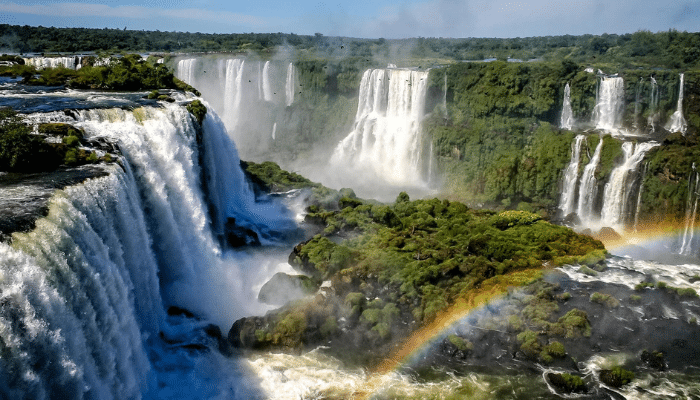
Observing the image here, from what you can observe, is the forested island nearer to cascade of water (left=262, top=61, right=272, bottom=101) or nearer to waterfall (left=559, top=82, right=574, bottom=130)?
waterfall (left=559, top=82, right=574, bottom=130)

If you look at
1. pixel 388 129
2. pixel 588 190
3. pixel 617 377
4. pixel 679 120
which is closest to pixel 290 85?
pixel 388 129

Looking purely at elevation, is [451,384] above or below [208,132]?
below

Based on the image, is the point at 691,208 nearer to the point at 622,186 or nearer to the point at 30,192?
the point at 622,186

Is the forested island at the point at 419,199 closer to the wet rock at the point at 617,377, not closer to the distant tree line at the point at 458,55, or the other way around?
the wet rock at the point at 617,377

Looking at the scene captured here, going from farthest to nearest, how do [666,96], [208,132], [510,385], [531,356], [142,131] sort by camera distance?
[666,96] → [208,132] → [142,131] → [531,356] → [510,385]

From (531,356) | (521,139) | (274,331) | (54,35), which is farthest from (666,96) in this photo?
(54,35)

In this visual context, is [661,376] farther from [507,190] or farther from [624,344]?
[507,190]
